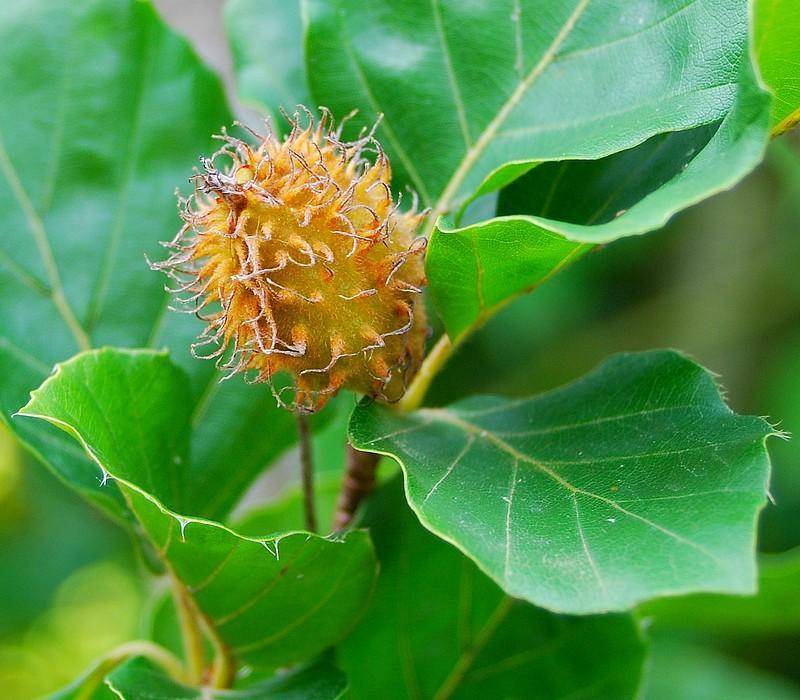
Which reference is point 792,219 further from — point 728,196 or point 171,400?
point 171,400

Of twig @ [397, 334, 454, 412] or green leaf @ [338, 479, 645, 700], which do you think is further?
green leaf @ [338, 479, 645, 700]

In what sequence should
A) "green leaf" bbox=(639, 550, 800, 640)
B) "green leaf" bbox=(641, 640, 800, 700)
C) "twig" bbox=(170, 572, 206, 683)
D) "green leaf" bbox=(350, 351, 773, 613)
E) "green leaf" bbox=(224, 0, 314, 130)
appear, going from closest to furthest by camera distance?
"green leaf" bbox=(350, 351, 773, 613)
"twig" bbox=(170, 572, 206, 683)
"green leaf" bbox=(224, 0, 314, 130)
"green leaf" bbox=(639, 550, 800, 640)
"green leaf" bbox=(641, 640, 800, 700)

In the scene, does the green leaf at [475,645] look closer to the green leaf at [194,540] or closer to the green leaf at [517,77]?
the green leaf at [194,540]

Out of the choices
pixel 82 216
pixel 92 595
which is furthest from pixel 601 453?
pixel 92 595

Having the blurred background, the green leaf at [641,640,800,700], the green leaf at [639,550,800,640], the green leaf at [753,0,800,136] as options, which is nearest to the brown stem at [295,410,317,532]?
the green leaf at [753,0,800,136]

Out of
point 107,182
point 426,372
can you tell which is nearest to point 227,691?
point 426,372

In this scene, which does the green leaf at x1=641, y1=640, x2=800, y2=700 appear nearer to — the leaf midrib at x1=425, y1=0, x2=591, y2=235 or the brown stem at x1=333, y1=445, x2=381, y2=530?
the brown stem at x1=333, y1=445, x2=381, y2=530

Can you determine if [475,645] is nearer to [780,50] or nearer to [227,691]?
[227,691]
